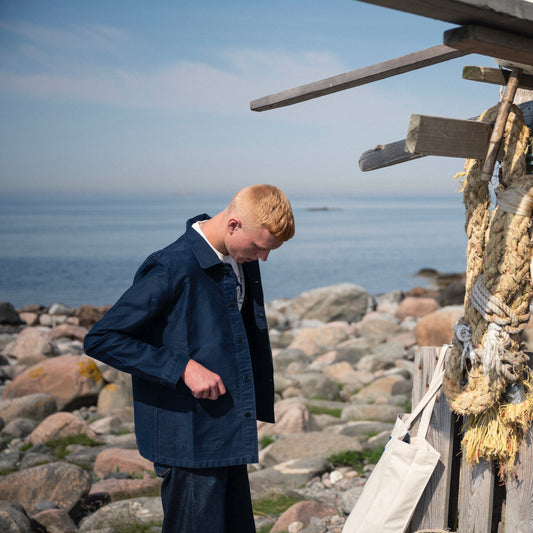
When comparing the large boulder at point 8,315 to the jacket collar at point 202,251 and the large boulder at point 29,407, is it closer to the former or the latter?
the large boulder at point 29,407

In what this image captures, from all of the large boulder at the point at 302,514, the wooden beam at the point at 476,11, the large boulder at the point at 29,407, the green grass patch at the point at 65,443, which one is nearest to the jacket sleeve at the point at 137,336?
the wooden beam at the point at 476,11

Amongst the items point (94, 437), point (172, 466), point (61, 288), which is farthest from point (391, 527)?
point (61, 288)

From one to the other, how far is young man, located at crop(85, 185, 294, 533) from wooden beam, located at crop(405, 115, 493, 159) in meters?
0.58

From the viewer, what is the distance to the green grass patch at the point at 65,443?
23.8ft

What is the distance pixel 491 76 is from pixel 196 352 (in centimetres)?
168

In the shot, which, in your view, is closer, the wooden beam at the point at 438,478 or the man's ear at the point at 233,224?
the man's ear at the point at 233,224

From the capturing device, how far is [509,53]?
2037 mm

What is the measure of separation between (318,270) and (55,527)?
3656 centimetres

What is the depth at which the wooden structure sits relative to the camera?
8.55ft

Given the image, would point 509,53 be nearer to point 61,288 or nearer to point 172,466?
point 172,466

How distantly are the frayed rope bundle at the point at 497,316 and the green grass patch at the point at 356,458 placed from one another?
3164 mm

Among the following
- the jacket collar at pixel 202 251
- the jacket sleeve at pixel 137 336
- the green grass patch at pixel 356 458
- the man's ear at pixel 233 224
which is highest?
the man's ear at pixel 233 224

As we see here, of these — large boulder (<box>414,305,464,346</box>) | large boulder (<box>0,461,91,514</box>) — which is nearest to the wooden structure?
large boulder (<box>0,461,91,514</box>)

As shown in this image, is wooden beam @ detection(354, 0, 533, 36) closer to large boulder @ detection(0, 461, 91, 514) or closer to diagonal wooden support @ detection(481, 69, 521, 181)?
diagonal wooden support @ detection(481, 69, 521, 181)
